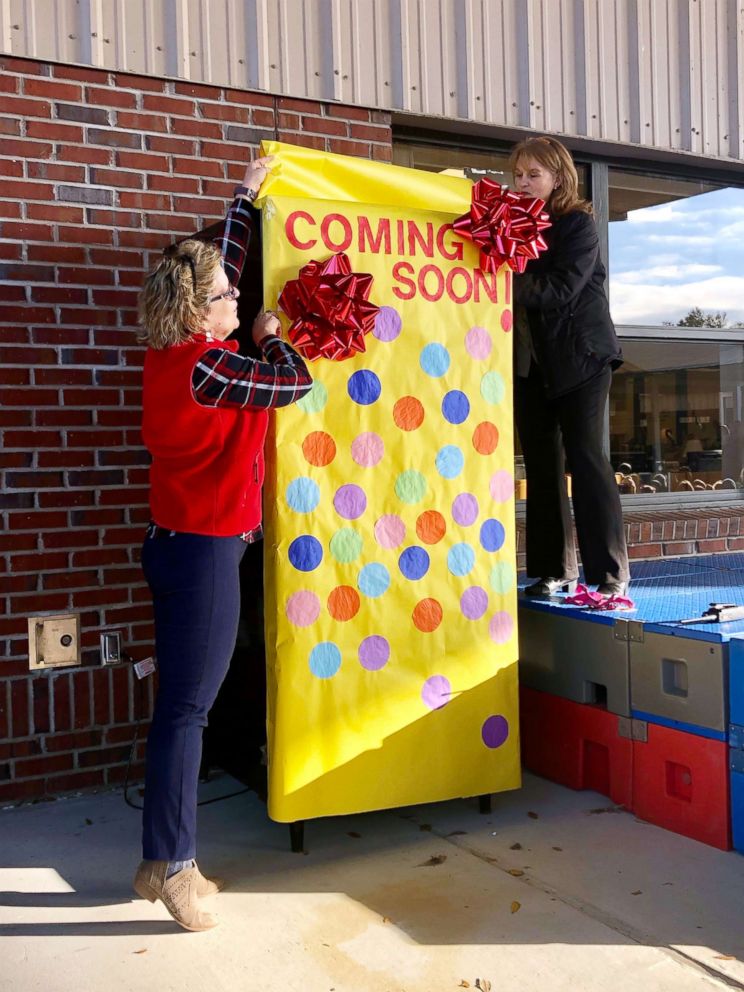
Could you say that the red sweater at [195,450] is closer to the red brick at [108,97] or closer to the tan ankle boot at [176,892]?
the tan ankle boot at [176,892]

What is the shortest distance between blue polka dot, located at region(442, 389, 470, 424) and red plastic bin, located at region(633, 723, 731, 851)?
1319 millimetres

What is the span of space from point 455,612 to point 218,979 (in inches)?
57.9

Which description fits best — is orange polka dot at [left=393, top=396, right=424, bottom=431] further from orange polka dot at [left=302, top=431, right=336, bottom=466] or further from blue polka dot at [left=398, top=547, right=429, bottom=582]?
blue polka dot at [left=398, top=547, right=429, bottom=582]

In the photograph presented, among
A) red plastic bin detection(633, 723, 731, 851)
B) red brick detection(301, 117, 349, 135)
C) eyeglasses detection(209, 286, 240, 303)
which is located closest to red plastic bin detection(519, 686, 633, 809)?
red plastic bin detection(633, 723, 731, 851)

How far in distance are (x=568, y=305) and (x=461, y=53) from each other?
68.3 inches

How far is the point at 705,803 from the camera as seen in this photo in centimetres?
361

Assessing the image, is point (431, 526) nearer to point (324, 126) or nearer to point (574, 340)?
point (574, 340)

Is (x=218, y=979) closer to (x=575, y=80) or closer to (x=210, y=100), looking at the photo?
(x=210, y=100)

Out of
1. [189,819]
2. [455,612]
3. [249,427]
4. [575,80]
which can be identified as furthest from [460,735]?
[575,80]

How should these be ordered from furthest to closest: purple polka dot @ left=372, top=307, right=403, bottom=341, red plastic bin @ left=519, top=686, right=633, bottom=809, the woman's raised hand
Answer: red plastic bin @ left=519, top=686, right=633, bottom=809 < purple polka dot @ left=372, top=307, right=403, bottom=341 < the woman's raised hand

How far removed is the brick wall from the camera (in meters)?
4.12

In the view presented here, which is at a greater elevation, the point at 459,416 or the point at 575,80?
the point at 575,80

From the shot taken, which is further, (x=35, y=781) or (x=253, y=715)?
(x=35, y=781)

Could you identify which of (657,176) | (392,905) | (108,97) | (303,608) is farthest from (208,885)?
(657,176)
